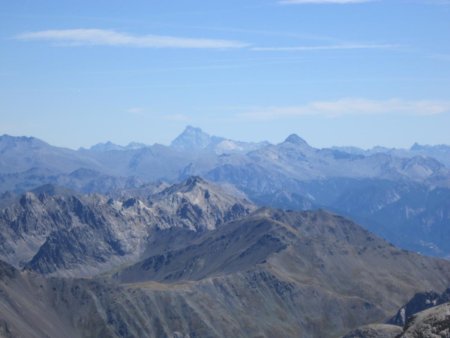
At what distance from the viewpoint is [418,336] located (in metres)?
45.8

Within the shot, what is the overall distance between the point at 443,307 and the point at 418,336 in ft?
9.33

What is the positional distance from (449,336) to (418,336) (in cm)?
206

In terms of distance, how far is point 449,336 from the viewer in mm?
44562

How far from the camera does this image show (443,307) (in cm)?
4700

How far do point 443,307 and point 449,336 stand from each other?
281cm
